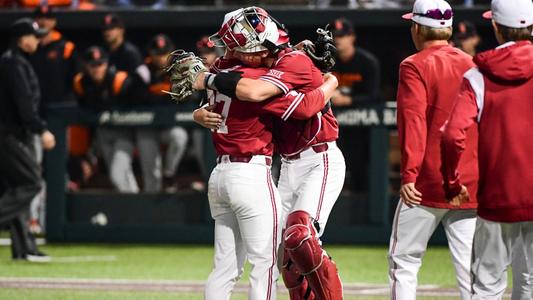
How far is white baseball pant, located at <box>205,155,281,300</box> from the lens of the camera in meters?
5.94

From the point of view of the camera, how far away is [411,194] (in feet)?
19.5

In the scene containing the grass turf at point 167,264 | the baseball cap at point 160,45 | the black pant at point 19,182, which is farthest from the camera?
the baseball cap at point 160,45

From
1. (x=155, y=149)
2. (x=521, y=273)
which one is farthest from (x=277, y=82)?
(x=155, y=149)

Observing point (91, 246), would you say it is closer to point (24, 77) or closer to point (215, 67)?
point (24, 77)

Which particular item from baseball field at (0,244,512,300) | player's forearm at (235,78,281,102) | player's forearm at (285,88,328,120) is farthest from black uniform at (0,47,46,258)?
player's forearm at (235,78,281,102)

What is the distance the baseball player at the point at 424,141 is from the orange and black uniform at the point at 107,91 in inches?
282

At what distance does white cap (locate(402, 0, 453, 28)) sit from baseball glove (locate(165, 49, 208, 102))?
3.96ft

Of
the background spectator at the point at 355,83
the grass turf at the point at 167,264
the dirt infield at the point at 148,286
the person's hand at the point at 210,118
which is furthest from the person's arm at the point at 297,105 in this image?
the background spectator at the point at 355,83

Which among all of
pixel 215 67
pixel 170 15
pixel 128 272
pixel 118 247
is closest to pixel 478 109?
pixel 215 67

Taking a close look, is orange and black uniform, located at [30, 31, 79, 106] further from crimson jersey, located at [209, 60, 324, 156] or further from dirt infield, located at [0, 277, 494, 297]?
crimson jersey, located at [209, 60, 324, 156]

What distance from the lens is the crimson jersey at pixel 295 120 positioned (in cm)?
603

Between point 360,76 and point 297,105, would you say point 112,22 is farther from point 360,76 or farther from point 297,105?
point 297,105

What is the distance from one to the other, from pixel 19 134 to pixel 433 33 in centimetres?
586

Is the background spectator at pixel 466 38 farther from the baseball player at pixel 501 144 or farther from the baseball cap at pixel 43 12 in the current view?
the baseball player at pixel 501 144
